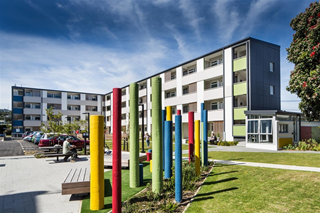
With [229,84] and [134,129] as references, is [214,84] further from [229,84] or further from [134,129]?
[134,129]

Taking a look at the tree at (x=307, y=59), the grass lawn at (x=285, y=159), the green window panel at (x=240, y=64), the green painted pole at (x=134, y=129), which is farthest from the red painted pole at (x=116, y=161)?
the green window panel at (x=240, y=64)

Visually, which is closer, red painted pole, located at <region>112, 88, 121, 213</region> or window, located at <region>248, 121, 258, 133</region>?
red painted pole, located at <region>112, 88, 121, 213</region>

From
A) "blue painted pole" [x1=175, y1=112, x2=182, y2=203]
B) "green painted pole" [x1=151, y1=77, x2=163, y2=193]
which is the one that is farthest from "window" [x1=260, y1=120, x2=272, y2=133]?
"green painted pole" [x1=151, y1=77, x2=163, y2=193]

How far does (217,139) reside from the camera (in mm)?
27453

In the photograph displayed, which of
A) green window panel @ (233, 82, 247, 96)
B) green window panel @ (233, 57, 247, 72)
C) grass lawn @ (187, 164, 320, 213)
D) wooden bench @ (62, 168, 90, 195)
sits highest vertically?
green window panel @ (233, 57, 247, 72)

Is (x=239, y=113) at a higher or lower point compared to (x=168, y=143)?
higher

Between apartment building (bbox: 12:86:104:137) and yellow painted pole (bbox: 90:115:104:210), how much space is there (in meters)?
49.6

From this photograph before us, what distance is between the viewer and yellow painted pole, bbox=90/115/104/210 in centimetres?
533

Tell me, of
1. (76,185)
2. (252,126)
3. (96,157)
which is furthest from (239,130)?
(96,157)

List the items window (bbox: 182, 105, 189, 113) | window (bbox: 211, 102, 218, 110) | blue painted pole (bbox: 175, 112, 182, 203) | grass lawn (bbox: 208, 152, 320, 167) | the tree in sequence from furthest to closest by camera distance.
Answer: window (bbox: 182, 105, 189, 113) < window (bbox: 211, 102, 218, 110) < the tree < grass lawn (bbox: 208, 152, 320, 167) < blue painted pole (bbox: 175, 112, 182, 203)

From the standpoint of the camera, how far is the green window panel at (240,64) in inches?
977

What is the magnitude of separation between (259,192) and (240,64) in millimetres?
21314

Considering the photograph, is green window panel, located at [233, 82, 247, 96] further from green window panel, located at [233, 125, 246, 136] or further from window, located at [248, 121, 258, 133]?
window, located at [248, 121, 258, 133]

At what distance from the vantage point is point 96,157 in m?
5.36
